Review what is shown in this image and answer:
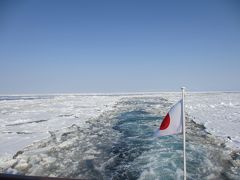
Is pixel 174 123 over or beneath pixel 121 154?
over

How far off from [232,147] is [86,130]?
621cm

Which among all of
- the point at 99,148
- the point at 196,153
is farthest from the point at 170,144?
the point at 99,148

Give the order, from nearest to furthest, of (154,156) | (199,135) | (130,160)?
(130,160)
(154,156)
(199,135)

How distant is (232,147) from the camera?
265 inches

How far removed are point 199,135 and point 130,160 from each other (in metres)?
3.95

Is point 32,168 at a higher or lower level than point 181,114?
lower

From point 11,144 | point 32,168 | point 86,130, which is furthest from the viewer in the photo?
point 86,130

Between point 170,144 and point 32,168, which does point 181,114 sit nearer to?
point 32,168

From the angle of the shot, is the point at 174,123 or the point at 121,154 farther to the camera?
the point at 121,154

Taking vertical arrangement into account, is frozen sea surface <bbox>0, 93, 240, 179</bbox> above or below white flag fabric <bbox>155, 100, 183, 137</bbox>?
below

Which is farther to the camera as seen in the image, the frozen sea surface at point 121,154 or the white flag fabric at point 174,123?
the frozen sea surface at point 121,154

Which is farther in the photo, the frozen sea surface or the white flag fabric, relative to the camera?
the frozen sea surface

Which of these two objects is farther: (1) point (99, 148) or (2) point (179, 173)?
(1) point (99, 148)

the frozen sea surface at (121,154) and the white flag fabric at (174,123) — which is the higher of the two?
the white flag fabric at (174,123)
